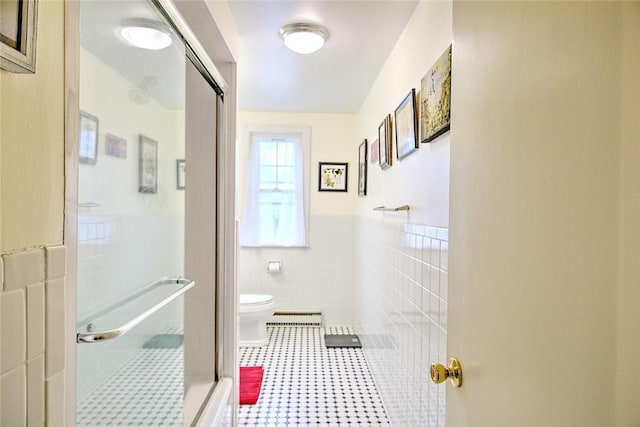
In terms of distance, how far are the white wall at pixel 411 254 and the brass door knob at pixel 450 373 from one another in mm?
411

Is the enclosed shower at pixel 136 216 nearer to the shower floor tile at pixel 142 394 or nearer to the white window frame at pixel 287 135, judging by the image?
the shower floor tile at pixel 142 394

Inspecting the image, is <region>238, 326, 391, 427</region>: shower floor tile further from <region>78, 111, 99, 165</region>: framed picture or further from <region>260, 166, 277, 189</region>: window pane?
<region>78, 111, 99, 165</region>: framed picture

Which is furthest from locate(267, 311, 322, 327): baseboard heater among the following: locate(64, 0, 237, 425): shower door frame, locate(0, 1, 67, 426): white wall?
locate(0, 1, 67, 426): white wall

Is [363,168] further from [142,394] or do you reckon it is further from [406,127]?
[142,394]

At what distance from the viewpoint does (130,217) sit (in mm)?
1344

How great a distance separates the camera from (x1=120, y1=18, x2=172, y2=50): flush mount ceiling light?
1.25 m

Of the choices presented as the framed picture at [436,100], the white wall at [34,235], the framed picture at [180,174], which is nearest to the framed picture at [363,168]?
the framed picture at [436,100]

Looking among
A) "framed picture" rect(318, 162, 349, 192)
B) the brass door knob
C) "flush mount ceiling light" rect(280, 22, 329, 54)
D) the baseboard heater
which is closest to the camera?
the brass door knob

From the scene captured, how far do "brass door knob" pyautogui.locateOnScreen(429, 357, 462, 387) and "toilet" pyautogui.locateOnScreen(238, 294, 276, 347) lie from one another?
7.95ft

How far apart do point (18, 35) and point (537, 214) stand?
2.55ft

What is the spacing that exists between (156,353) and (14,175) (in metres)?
1.25

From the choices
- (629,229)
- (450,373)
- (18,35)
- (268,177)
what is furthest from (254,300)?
(629,229)

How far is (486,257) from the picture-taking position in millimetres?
686

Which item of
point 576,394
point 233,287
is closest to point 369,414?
point 233,287
